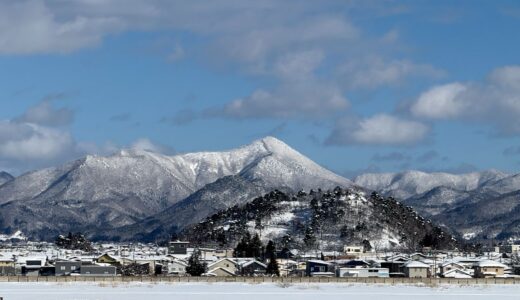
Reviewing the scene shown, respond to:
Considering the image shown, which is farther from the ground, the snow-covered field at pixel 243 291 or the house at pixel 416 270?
the house at pixel 416 270

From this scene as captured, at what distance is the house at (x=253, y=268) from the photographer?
396 ft

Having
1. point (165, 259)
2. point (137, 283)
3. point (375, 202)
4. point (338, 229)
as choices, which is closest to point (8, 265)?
point (165, 259)

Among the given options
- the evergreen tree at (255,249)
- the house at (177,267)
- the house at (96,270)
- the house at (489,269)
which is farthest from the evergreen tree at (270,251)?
the house at (489,269)

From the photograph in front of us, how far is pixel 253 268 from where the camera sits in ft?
404

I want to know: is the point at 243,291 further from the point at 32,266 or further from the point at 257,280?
the point at 32,266

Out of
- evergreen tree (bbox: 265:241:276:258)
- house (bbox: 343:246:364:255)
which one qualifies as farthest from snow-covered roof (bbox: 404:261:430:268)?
house (bbox: 343:246:364:255)

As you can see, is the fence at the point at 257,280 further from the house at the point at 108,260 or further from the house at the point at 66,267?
the house at the point at 108,260

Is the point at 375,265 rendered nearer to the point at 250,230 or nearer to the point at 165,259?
the point at 165,259

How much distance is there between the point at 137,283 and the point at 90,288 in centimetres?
762

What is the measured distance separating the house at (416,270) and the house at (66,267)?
3572cm

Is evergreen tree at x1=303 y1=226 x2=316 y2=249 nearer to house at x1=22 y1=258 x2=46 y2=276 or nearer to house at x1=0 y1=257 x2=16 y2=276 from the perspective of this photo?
house at x1=22 y1=258 x2=46 y2=276

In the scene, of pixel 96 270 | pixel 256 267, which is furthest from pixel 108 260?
pixel 256 267

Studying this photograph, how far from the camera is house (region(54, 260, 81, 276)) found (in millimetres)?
116500

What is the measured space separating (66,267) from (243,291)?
1550 inches
